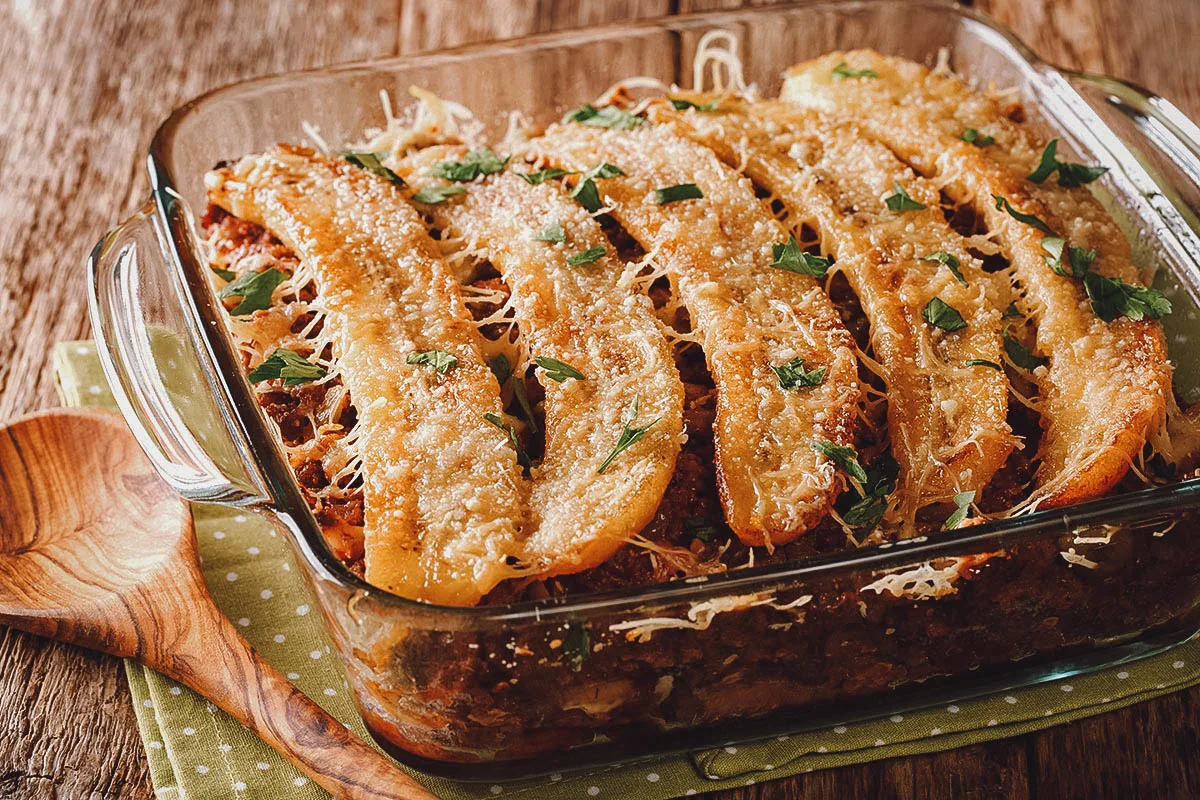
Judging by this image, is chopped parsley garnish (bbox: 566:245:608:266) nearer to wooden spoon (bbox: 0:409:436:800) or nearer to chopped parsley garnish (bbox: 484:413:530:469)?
chopped parsley garnish (bbox: 484:413:530:469)

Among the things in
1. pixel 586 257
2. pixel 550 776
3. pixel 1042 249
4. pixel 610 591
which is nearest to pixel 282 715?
pixel 550 776

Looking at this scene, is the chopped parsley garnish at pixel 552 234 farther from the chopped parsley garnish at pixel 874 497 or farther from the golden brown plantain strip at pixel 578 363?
the chopped parsley garnish at pixel 874 497

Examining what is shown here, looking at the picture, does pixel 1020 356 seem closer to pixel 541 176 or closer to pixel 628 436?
pixel 628 436

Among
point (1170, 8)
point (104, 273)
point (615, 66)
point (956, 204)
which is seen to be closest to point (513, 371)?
point (104, 273)

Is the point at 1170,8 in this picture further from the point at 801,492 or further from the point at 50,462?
the point at 50,462

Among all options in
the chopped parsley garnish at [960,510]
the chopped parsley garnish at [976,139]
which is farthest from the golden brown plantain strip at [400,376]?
the chopped parsley garnish at [976,139]

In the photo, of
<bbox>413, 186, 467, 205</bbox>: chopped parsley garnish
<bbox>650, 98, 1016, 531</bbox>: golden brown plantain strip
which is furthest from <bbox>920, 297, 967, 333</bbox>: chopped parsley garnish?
<bbox>413, 186, 467, 205</bbox>: chopped parsley garnish
